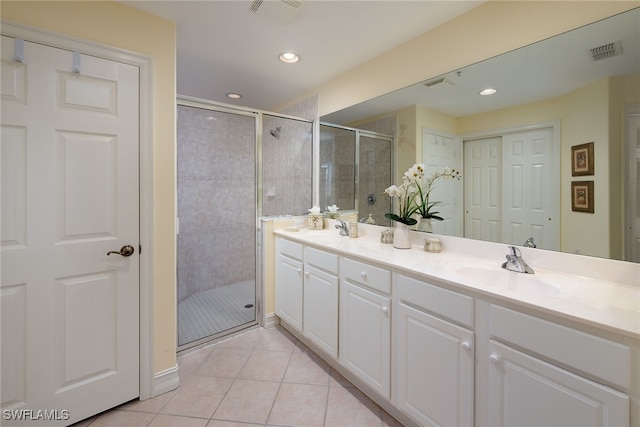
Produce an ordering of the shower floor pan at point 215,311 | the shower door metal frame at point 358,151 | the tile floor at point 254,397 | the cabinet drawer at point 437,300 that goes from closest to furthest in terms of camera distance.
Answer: the cabinet drawer at point 437,300 < the tile floor at point 254,397 < the shower door metal frame at point 358,151 < the shower floor pan at point 215,311

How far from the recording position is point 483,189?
1.75 metres

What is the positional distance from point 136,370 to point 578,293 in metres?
2.32

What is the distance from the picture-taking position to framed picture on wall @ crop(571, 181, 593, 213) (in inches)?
52.1

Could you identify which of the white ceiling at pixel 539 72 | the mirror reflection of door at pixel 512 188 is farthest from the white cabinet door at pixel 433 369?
the white ceiling at pixel 539 72

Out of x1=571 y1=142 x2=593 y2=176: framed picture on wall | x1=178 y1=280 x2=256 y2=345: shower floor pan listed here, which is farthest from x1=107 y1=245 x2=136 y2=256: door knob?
x1=571 y1=142 x2=593 y2=176: framed picture on wall

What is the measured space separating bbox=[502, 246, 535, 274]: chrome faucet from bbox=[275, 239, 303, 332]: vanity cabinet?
54.0 inches

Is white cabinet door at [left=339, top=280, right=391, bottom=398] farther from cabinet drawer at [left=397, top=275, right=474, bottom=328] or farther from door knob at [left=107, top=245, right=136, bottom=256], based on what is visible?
door knob at [left=107, top=245, right=136, bottom=256]

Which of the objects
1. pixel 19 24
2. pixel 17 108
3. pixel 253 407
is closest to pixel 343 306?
pixel 253 407

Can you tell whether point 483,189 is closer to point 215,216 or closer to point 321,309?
point 321,309

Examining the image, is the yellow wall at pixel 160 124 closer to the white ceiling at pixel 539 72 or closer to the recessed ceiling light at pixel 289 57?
the recessed ceiling light at pixel 289 57

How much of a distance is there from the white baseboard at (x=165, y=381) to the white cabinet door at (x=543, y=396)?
→ 1.80 metres

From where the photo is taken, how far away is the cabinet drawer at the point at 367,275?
5.03ft

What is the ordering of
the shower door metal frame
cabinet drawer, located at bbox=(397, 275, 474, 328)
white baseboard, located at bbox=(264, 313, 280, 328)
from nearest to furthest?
1. cabinet drawer, located at bbox=(397, 275, 474, 328)
2. the shower door metal frame
3. white baseboard, located at bbox=(264, 313, 280, 328)

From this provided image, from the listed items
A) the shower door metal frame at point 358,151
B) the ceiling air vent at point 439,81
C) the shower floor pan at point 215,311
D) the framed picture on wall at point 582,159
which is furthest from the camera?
the shower floor pan at point 215,311
